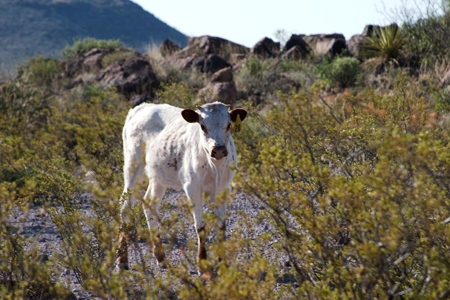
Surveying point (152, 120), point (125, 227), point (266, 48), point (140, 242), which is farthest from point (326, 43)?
point (125, 227)

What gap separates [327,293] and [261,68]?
1451 cm

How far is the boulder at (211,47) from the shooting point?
63.9ft

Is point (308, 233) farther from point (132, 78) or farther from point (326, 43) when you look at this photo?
point (326, 43)

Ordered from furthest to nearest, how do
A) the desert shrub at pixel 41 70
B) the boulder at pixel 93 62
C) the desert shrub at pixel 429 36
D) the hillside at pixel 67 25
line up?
Result: 1. the hillside at pixel 67 25
2. the desert shrub at pixel 41 70
3. the boulder at pixel 93 62
4. the desert shrub at pixel 429 36

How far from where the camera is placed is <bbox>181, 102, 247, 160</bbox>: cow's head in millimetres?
3484

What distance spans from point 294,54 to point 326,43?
6.56 feet

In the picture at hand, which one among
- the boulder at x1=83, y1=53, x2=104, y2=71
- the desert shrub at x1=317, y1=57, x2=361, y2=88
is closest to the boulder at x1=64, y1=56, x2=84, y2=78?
the boulder at x1=83, y1=53, x2=104, y2=71

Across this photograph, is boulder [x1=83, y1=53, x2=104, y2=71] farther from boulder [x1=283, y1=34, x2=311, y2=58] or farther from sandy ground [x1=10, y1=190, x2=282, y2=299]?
sandy ground [x1=10, y1=190, x2=282, y2=299]

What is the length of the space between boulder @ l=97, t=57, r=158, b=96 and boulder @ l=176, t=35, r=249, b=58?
3.71 m

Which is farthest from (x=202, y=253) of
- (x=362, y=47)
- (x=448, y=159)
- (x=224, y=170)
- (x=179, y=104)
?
(x=362, y=47)

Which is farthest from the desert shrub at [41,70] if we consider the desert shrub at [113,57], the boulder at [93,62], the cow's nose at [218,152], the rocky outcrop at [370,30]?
the cow's nose at [218,152]

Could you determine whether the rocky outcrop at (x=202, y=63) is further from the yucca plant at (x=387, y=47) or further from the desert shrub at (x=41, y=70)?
the desert shrub at (x=41, y=70)

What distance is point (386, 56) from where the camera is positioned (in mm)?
15047

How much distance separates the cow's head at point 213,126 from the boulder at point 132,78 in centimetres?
1146
